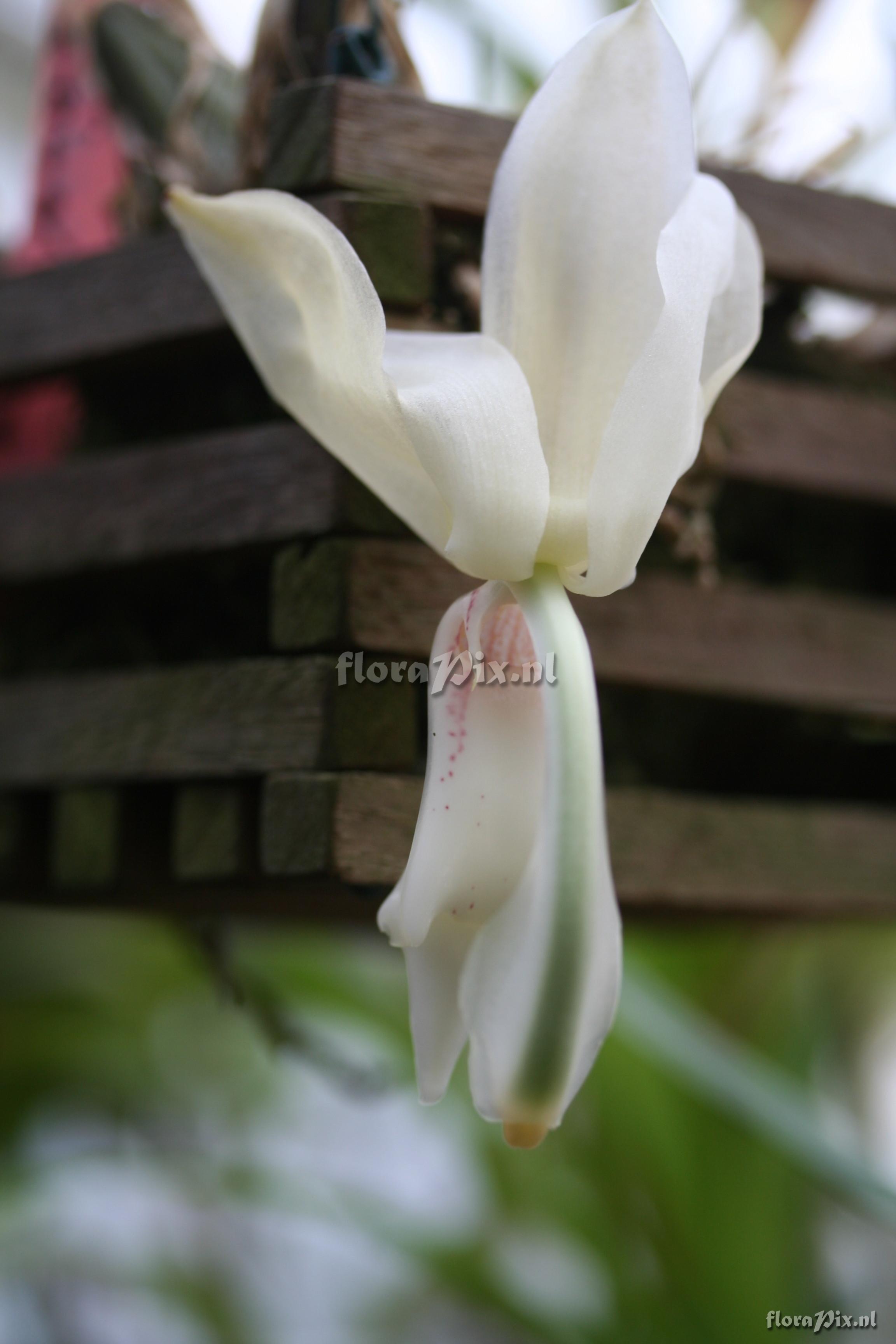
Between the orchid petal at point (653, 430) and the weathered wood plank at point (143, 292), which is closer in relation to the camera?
the orchid petal at point (653, 430)

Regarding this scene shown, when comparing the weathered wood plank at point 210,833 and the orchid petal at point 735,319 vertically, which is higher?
the orchid petal at point 735,319

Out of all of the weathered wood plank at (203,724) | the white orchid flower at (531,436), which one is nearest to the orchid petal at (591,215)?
the white orchid flower at (531,436)

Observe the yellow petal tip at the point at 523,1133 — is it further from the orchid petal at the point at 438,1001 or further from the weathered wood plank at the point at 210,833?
the weathered wood plank at the point at 210,833

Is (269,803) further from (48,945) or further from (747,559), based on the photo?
(48,945)

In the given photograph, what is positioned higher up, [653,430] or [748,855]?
[653,430]

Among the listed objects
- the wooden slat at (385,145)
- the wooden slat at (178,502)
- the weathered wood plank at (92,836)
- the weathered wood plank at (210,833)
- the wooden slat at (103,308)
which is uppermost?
the wooden slat at (385,145)

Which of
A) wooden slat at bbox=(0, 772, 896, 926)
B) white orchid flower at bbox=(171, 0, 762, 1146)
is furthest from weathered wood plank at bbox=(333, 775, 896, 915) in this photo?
white orchid flower at bbox=(171, 0, 762, 1146)

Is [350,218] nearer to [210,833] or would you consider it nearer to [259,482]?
[259,482]

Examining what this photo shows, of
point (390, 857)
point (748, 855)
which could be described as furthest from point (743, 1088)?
point (390, 857)
